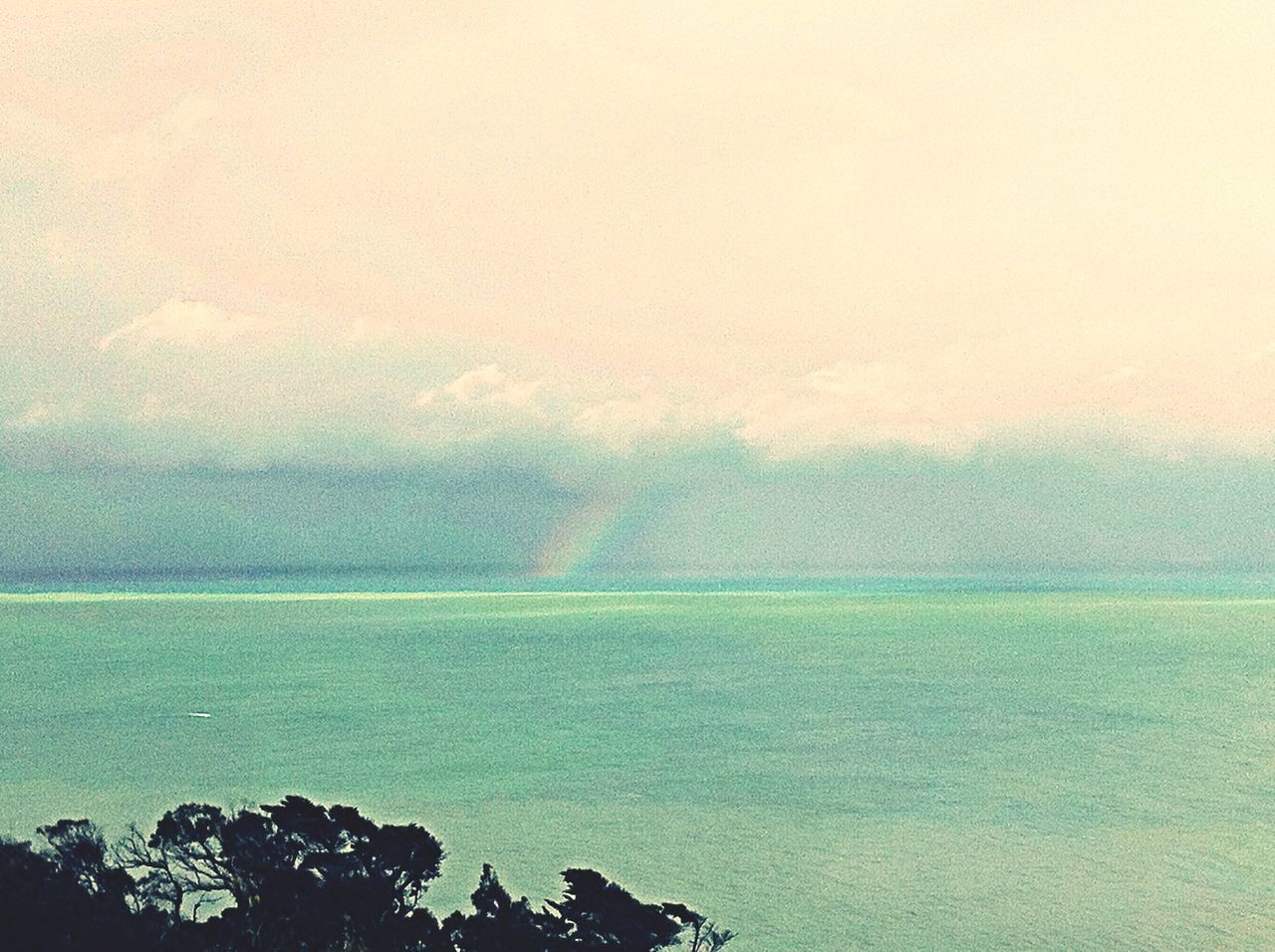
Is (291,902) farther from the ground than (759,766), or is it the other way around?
(291,902)

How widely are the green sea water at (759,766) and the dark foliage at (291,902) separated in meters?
7.87

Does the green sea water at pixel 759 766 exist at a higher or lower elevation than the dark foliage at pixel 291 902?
lower

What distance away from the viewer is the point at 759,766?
144 ft

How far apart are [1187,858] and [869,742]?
19.1m

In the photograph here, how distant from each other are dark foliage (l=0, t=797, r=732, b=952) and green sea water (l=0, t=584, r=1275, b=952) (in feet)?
25.8

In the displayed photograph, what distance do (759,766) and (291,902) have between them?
29.5 metres

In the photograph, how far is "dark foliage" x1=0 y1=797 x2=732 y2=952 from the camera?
1495 cm

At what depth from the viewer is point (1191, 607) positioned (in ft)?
565

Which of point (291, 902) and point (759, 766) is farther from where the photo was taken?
point (759, 766)

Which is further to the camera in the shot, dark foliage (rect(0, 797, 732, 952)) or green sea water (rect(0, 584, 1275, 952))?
green sea water (rect(0, 584, 1275, 952))

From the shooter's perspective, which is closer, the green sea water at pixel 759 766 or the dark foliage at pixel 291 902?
the dark foliage at pixel 291 902

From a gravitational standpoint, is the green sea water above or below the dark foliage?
below

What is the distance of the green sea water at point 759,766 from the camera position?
27.7 m

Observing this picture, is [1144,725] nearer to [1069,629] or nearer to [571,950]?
[571,950]
